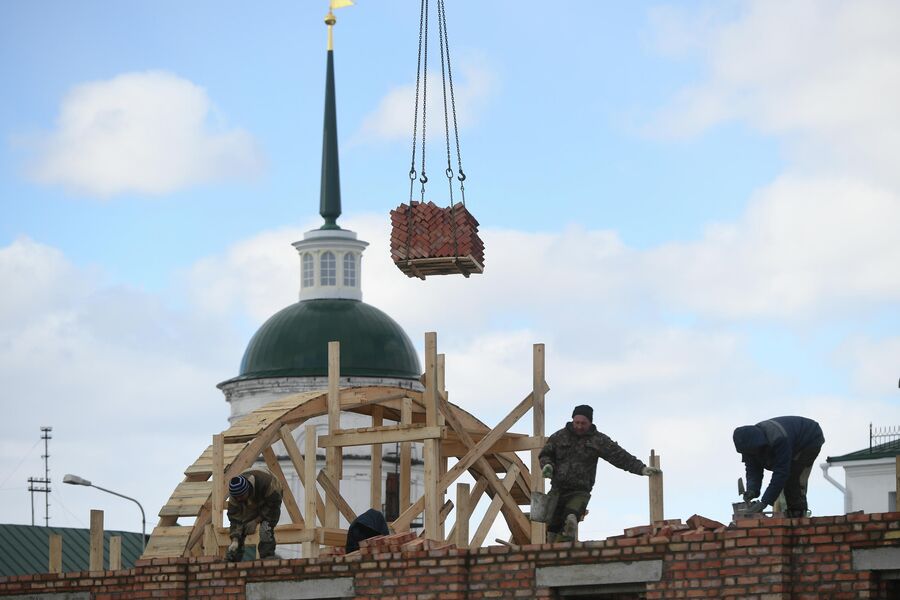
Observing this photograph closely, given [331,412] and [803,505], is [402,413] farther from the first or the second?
[803,505]

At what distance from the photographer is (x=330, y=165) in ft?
236

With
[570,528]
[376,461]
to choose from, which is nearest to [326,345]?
[376,461]

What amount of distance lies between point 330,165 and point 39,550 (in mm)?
22980

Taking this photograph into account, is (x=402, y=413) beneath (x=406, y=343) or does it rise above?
beneath

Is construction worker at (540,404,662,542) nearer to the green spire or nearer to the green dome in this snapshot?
the green dome

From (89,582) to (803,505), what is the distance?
8650mm

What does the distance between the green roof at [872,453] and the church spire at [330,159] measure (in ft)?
85.8

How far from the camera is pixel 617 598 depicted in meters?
20.8

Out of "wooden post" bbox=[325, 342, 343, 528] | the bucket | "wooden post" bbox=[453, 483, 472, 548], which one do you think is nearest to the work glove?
the bucket

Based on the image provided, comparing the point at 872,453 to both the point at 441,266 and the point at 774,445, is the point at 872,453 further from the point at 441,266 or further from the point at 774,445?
the point at 774,445

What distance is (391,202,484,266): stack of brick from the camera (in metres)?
33.2

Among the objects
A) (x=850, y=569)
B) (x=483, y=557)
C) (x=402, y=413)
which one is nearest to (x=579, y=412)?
(x=483, y=557)

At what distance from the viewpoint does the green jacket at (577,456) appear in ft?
74.7

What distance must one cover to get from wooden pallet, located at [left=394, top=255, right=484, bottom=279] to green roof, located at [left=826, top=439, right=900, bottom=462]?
54.0 feet
